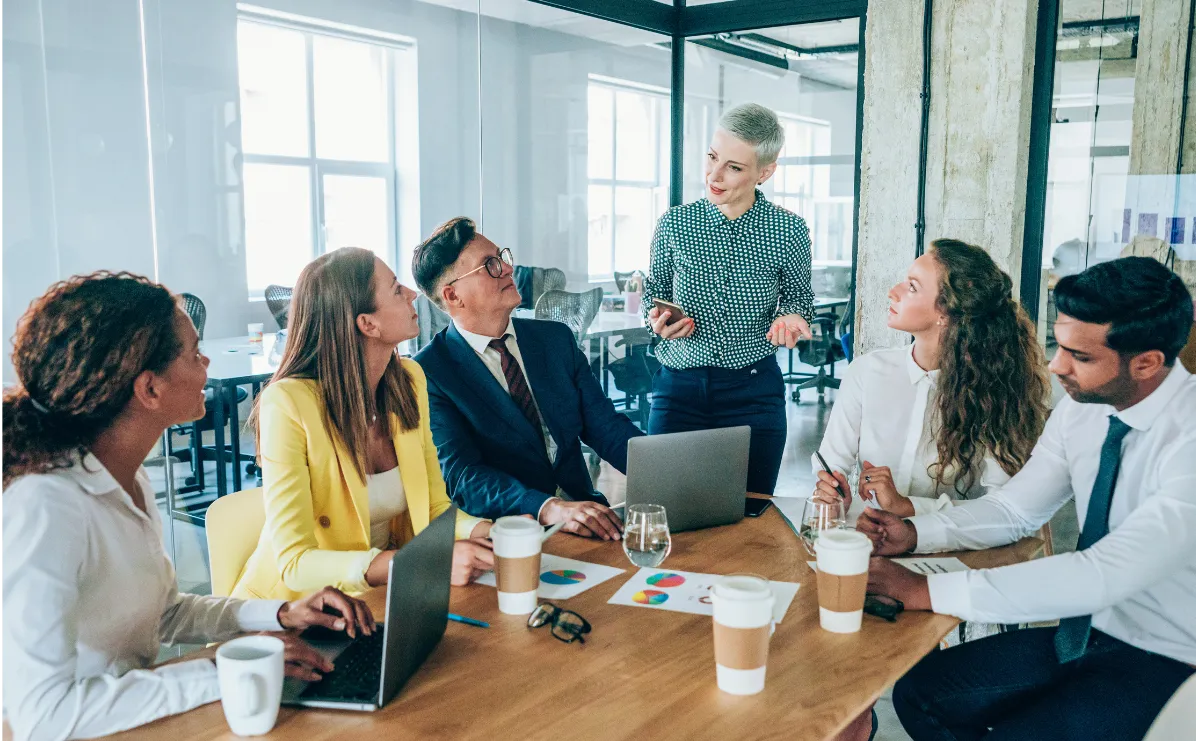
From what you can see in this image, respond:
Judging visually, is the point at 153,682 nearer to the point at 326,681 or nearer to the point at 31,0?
the point at 326,681

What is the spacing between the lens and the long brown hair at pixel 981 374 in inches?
97.3

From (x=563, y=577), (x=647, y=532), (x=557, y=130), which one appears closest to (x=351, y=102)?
(x=557, y=130)

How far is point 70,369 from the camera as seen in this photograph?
1.46 m

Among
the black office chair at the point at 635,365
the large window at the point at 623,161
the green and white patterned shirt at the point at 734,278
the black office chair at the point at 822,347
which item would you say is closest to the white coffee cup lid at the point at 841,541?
the green and white patterned shirt at the point at 734,278

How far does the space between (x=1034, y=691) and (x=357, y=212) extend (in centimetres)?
406

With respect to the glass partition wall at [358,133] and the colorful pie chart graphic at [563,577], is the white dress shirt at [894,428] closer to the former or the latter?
the colorful pie chart graphic at [563,577]

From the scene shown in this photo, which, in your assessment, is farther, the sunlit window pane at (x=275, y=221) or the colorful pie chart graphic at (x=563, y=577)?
the sunlit window pane at (x=275, y=221)

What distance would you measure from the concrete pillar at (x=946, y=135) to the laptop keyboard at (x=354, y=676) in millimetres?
3318

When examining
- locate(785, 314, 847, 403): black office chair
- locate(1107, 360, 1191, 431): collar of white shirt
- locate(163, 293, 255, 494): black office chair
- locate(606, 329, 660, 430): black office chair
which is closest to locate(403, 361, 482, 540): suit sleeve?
locate(1107, 360, 1191, 431): collar of white shirt

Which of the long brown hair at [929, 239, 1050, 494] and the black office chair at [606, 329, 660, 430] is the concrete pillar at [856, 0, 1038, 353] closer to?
the long brown hair at [929, 239, 1050, 494]

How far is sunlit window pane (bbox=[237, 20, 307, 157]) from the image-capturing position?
4285 millimetres

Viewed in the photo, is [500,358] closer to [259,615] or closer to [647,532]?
[647,532]

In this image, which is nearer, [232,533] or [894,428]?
[232,533]

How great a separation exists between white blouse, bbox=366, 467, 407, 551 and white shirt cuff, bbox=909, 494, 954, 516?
3.90 ft
